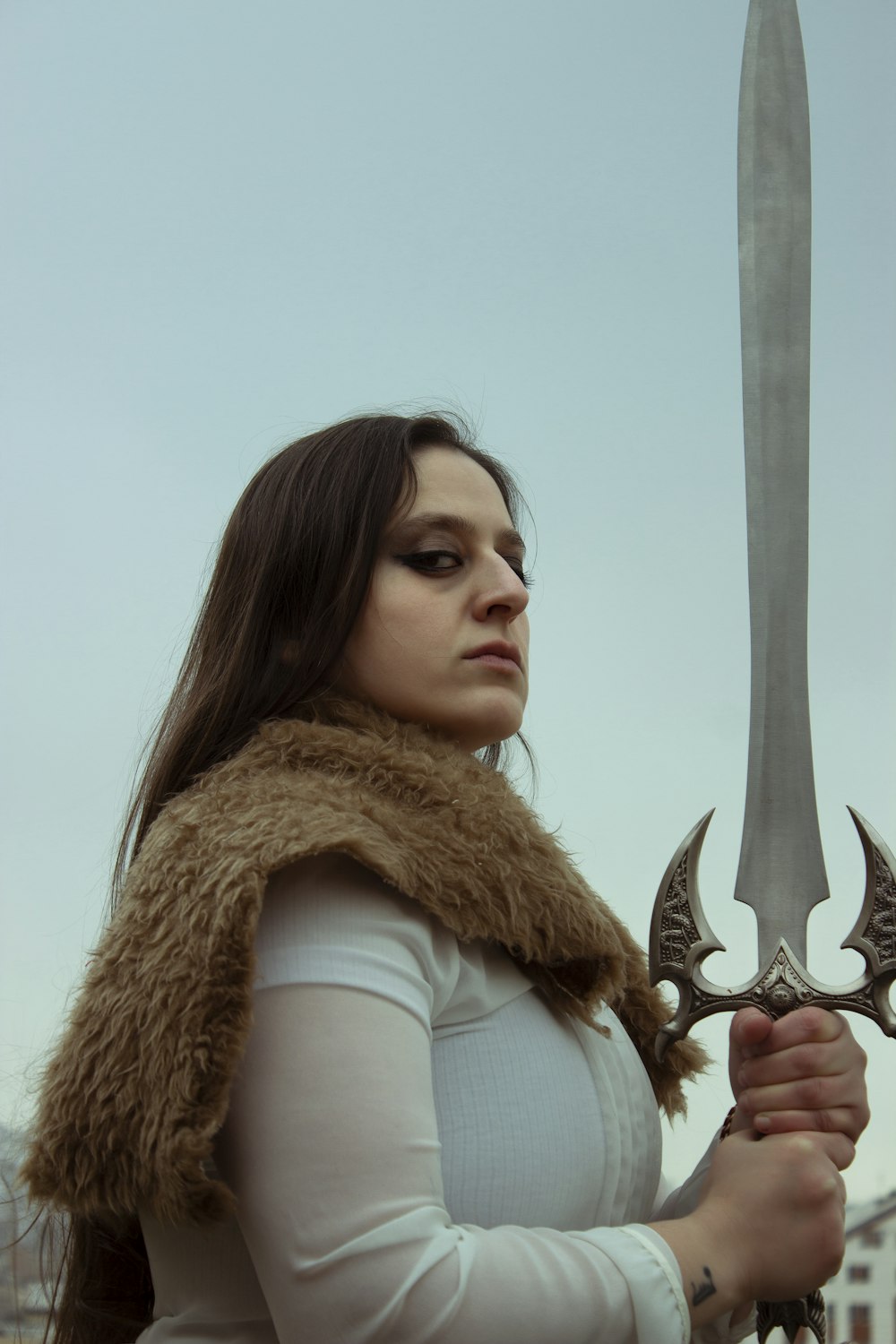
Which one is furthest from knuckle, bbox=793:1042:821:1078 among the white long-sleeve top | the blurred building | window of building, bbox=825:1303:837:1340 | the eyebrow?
window of building, bbox=825:1303:837:1340

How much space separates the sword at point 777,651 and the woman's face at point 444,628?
0.52 ft

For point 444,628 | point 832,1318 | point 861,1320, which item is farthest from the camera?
point 832,1318

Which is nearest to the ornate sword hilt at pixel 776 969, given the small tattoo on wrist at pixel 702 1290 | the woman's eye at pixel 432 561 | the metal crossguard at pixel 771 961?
the metal crossguard at pixel 771 961

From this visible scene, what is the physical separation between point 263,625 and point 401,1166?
1.33 feet

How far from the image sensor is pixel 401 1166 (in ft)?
1.87

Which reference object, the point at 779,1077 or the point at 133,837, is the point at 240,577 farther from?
the point at 779,1077

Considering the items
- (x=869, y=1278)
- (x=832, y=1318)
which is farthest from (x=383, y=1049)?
(x=832, y=1318)

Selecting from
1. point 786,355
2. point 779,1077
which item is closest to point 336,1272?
point 779,1077

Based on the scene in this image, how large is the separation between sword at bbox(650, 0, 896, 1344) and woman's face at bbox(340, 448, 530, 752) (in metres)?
0.16

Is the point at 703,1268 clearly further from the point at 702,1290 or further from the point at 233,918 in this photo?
the point at 233,918

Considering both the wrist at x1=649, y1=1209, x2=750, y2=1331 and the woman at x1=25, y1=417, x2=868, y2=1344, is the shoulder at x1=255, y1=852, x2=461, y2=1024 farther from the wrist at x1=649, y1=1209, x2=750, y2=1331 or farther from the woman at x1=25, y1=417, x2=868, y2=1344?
the wrist at x1=649, y1=1209, x2=750, y2=1331

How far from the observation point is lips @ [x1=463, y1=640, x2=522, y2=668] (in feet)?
2.73

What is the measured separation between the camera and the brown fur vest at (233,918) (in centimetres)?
59

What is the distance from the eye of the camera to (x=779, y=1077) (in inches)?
27.7
